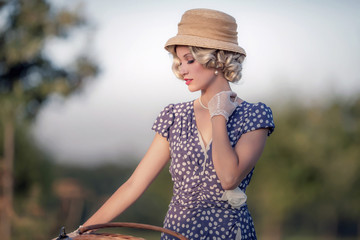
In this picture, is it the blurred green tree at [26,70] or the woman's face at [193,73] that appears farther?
the blurred green tree at [26,70]

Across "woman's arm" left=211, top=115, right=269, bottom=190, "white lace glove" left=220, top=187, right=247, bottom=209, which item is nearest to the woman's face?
"woman's arm" left=211, top=115, right=269, bottom=190

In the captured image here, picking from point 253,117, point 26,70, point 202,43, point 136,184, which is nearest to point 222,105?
point 253,117

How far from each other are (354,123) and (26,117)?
35.2 ft

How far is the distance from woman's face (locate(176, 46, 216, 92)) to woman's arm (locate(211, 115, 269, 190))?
22 cm

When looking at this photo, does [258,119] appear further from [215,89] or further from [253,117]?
[215,89]

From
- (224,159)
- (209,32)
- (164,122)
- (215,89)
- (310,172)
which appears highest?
(209,32)

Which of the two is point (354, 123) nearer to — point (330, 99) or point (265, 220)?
point (330, 99)

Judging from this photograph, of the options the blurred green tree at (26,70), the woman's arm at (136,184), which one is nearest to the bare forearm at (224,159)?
the woman's arm at (136,184)

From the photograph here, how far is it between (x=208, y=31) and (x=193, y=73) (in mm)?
197

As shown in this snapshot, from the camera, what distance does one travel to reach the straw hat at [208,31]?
2.32 metres

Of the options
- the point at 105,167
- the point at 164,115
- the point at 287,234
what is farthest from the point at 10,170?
the point at 287,234

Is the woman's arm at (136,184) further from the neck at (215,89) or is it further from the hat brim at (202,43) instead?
the hat brim at (202,43)

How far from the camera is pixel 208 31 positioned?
7.69ft

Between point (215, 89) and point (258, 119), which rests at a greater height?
point (215, 89)
